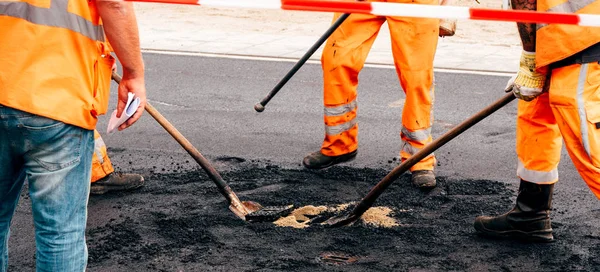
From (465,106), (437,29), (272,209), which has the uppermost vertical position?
(437,29)

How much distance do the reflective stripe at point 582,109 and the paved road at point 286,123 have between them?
1340 mm

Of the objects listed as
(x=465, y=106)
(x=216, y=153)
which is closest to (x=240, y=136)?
(x=216, y=153)

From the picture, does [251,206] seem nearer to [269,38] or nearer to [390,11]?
[390,11]

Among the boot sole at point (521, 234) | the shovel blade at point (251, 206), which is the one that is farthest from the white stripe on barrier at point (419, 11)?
the shovel blade at point (251, 206)

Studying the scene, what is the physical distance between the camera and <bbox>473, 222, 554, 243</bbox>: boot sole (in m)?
4.29

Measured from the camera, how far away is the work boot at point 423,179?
5.09m

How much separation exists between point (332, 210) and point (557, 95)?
156 cm

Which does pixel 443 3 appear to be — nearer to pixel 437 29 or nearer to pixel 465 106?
pixel 437 29

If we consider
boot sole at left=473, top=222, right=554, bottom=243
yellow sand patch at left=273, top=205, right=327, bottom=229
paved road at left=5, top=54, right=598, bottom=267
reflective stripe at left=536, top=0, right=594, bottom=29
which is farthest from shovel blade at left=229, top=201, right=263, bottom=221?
reflective stripe at left=536, top=0, right=594, bottom=29

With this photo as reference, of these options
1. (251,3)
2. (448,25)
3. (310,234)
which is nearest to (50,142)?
(251,3)

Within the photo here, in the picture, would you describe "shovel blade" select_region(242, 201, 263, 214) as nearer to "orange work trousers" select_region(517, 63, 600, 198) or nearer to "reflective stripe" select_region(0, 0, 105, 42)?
"orange work trousers" select_region(517, 63, 600, 198)

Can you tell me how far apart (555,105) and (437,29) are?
1.75 m

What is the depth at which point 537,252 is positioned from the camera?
13.7ft

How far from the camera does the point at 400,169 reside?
4184mm
